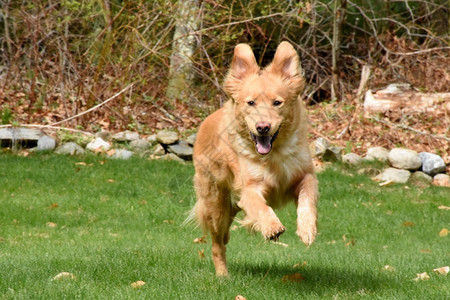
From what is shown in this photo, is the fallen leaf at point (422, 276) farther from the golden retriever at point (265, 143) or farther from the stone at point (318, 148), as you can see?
the stone at point (318, 148)

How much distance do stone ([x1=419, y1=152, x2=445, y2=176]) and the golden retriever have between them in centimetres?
642

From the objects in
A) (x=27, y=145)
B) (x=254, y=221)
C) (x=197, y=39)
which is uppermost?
(x=254, y=221)

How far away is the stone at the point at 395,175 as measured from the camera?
11062 mm

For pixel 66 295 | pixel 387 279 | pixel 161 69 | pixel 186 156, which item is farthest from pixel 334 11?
pixel 66 295

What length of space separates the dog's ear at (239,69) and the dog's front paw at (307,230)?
1.25 metres

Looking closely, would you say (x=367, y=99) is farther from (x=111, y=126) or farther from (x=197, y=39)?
(x=111, y=126)

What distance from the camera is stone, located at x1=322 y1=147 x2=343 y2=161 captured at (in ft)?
38.4

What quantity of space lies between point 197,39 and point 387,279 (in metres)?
7.83

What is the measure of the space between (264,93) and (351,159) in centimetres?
686

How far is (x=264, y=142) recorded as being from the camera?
201 inches

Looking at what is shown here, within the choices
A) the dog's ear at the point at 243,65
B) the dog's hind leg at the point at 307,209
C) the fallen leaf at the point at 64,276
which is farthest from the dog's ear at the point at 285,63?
the fallen leaf at the point at 64,276

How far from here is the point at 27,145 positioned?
11.9 meters

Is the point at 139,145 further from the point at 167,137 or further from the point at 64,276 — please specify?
the point at 64,276

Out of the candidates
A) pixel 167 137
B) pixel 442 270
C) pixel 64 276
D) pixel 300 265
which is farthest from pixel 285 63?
pixel 167 137
